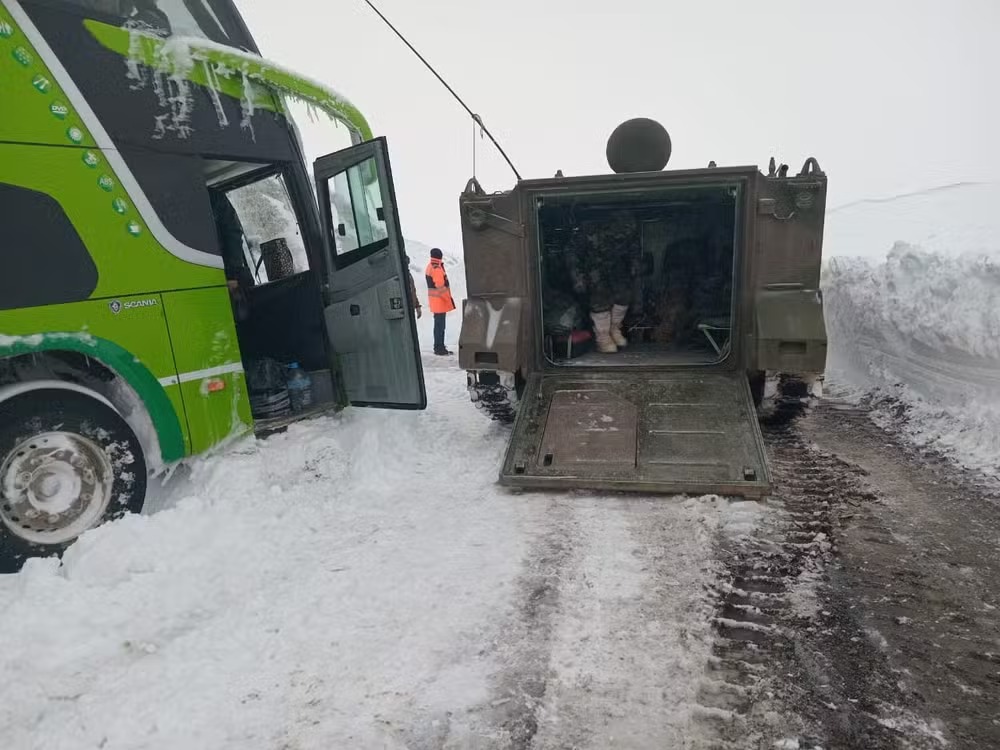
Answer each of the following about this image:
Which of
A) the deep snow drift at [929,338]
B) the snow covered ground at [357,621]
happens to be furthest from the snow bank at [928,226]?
the snow covered ground at [357,621]

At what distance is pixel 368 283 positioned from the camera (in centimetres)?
507

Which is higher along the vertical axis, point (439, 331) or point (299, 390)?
point (299, 390)

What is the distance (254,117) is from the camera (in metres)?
4.70

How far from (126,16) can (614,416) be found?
14.4 feet

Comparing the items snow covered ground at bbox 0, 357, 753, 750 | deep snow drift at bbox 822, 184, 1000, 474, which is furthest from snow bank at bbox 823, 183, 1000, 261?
snow covered ground at bbox 0, 357, 753, 750

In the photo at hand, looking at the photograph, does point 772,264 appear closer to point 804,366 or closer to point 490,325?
point 804,366

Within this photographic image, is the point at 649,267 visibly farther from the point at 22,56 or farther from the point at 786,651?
the point at 22,56

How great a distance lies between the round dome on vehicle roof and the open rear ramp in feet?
8.70

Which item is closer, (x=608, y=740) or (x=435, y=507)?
(x=608, y=740)

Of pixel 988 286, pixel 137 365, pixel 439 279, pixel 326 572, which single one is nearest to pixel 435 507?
pixel 326 572

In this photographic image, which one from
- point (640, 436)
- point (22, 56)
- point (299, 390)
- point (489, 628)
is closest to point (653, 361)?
point (640, 436)

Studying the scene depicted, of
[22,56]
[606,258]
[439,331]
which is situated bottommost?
[439,331]

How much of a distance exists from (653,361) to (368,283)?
8.76 ft

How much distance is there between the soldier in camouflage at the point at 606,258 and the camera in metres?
6.87
